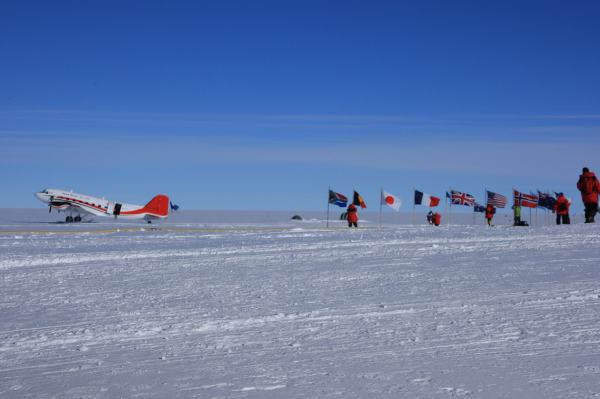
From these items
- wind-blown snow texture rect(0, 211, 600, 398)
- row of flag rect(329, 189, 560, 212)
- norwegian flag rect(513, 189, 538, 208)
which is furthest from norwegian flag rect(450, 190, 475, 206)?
wind-blown snow texture rect(0, 211, 600, 398)

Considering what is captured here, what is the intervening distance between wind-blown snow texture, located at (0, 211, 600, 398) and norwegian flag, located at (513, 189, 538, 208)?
2556cm

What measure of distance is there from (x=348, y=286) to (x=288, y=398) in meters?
4.35

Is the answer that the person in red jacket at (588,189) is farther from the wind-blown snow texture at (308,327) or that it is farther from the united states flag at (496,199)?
the united states flag at (496,199)

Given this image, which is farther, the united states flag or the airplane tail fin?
the airplane tail fin

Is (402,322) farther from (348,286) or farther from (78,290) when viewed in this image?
(78,290)

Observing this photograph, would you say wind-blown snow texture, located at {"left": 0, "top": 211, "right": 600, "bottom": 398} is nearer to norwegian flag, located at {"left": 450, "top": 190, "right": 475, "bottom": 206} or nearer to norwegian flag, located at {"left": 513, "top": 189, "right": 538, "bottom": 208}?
norwegian flag, located at {"left": 513, "top": 189, "right": 538, "bottom": 208}

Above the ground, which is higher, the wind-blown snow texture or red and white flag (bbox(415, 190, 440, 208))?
red and white flag (bbox(415, 190, 440, 208))

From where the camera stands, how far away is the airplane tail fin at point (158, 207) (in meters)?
57.4

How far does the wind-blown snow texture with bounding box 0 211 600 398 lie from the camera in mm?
4062

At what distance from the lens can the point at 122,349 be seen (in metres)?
5.10

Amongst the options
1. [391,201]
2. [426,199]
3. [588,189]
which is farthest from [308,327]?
[426,199]

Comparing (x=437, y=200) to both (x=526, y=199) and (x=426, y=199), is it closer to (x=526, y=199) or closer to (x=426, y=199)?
(x=426, y=199)

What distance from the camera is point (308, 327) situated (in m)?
5.65

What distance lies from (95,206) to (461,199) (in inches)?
1299
